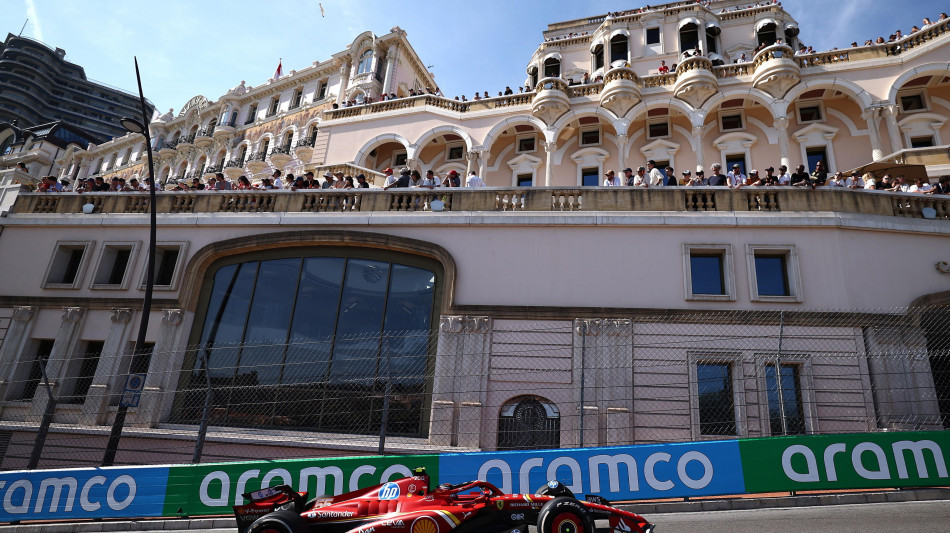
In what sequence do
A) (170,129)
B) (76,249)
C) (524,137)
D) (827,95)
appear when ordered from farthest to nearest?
(170,129) < (524,137) < (827,95) < (76,249)

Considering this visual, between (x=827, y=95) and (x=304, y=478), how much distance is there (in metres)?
26.6

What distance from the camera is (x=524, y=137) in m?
28.7

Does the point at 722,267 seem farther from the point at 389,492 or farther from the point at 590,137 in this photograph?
the point at 590,137

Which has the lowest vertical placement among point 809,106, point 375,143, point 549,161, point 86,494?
point 86,494

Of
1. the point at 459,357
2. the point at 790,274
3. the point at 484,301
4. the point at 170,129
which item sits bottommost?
the point at 459,357

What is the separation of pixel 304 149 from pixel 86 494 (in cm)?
3194

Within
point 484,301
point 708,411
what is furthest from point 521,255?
point 708,411

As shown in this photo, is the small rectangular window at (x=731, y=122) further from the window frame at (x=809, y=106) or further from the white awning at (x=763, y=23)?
the white awning at (x=763, y=23)

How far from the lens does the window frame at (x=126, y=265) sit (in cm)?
1789

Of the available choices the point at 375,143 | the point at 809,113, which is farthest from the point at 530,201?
the point at 809,113

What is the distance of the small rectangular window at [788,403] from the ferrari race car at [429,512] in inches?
304

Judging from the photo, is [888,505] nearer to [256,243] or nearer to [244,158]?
[256,243]

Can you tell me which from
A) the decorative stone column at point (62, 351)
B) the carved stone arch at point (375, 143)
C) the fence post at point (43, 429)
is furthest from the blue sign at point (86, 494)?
the carved stone arch at point (375, 143)

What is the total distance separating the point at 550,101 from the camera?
26094mm
